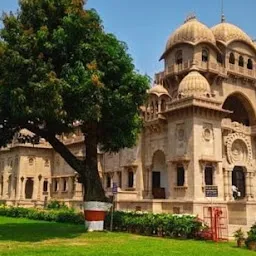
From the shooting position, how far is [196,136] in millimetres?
25750

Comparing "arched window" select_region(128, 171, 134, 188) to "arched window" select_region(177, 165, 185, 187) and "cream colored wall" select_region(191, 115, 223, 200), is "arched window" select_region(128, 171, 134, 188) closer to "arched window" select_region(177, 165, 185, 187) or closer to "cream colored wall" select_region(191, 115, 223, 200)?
"arched window" select_region(177, 165, 185, 187)

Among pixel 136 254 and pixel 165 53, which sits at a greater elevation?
pixel 165 53

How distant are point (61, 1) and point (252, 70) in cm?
2183

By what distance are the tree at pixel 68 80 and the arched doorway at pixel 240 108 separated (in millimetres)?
17881

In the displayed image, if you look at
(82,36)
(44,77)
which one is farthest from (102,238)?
(82,36)

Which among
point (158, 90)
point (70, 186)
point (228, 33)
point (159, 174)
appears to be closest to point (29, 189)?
point (70, 186)

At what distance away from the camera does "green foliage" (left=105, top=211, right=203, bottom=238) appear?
1590 centimetres

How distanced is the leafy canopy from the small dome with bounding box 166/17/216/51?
15.1 metres

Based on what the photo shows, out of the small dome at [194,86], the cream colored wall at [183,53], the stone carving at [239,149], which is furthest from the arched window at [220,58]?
the stone carving at [239,149]

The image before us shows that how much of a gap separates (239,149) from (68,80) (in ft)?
61.0

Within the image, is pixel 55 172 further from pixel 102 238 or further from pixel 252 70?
pixel 102 238

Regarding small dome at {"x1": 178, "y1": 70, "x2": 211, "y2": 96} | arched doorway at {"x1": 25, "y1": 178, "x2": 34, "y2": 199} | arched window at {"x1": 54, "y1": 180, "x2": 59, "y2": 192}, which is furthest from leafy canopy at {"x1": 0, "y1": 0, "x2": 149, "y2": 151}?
arched doorway at {"x1": 25, "y1": 178, "x2": 34, "y2": 199}

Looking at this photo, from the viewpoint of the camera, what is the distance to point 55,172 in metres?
44.8

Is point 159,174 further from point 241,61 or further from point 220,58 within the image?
point 241,61
